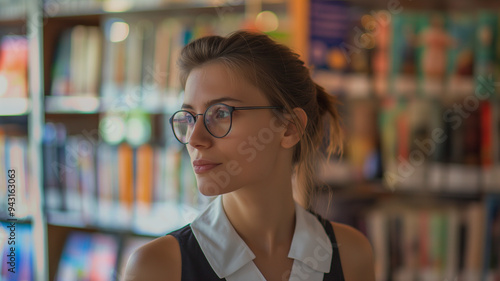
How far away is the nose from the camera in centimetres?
81

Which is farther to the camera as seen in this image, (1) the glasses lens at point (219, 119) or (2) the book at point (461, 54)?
(2) the book at point (461, 54)

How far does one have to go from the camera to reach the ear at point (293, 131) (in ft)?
2.93

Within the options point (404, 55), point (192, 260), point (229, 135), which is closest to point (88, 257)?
point (192, 260)

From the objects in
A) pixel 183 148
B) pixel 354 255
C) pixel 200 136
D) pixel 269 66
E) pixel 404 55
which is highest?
pixel 404 55

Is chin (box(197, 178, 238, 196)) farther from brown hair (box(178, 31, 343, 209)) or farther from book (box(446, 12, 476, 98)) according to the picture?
book (box(446, 12, 476, 98))

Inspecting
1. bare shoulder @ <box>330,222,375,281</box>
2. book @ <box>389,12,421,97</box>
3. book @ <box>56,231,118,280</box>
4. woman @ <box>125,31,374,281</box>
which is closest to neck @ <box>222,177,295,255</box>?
woman @ <box>125,31,374,281</box>

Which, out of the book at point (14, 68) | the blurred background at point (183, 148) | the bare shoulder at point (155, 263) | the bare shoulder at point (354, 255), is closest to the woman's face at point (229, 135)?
the bare shoulder at point (155, 263)

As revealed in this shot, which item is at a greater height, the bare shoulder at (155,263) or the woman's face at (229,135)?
the woman's face at (229,135)

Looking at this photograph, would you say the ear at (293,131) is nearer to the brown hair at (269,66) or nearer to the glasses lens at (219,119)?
the brown hair at (269,66)

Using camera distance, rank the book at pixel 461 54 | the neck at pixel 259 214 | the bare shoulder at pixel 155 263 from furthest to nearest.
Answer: the book at pixel 461 54, the neck at pixel 259 214, the bare shoulder at pixel 155 263

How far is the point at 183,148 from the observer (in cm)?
199

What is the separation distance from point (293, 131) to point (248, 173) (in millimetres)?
140

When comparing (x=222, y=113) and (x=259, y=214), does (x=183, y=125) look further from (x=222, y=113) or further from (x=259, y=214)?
(x=259, y=214)

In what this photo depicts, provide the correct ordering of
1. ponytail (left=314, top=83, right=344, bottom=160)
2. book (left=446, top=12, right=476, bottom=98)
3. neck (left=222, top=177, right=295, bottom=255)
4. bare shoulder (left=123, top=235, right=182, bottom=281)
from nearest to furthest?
bare shoulder (left=123, top=235, right=182, bottom=281) → neck (left=222, top=177, right=295, bottom=255) → ponytail (left=314, top=83, right=344, bottom=160) → book (left=446, top=12, right=476, bottom=98)
